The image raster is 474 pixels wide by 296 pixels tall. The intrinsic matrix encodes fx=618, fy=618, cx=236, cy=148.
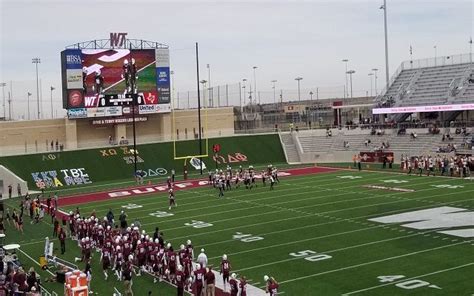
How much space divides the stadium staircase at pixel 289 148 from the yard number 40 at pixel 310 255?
26844mm

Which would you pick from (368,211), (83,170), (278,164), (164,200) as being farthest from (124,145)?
(368,211)

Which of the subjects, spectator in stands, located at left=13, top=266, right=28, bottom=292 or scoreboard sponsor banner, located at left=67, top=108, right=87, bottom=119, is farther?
scoreboard sponsor banner, located at left=67, top=108, right=87, bottom=119

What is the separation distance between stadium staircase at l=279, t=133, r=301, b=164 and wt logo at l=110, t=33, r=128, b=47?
1348 centimetres

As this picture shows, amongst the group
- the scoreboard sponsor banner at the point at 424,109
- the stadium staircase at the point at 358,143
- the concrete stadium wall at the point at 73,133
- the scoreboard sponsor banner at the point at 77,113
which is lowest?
the stadium staircase at the point at 358,143

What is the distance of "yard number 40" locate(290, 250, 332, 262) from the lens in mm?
16072

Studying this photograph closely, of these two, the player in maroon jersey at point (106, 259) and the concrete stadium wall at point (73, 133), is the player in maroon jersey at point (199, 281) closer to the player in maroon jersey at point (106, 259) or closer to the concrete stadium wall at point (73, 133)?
the player in maroon jersey at point (106, 259)

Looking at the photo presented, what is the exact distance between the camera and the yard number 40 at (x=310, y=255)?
1607 cm

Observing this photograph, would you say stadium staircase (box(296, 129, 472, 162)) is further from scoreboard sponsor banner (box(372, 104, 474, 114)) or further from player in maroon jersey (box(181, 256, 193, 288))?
player in maroon jersey (box(181, 256, 193, 288))

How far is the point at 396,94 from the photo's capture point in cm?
4778

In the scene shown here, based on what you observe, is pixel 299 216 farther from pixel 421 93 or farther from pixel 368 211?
pixel 421 93

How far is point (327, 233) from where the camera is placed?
62.6 ft

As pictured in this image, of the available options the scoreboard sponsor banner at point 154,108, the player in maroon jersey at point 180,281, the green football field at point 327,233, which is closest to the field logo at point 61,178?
the green football field at point 327,233

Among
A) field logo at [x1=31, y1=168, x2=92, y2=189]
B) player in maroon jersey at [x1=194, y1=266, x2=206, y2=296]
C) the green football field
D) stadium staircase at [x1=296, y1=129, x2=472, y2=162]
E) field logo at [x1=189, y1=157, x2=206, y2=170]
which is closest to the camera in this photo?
player in maroon jersey at [x1=194, y1=266, x2=206, y2=296]

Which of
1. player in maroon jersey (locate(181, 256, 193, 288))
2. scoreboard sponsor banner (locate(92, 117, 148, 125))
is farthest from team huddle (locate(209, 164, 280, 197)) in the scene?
player in maroon jersey (locate(181, 256, 193, 288))
